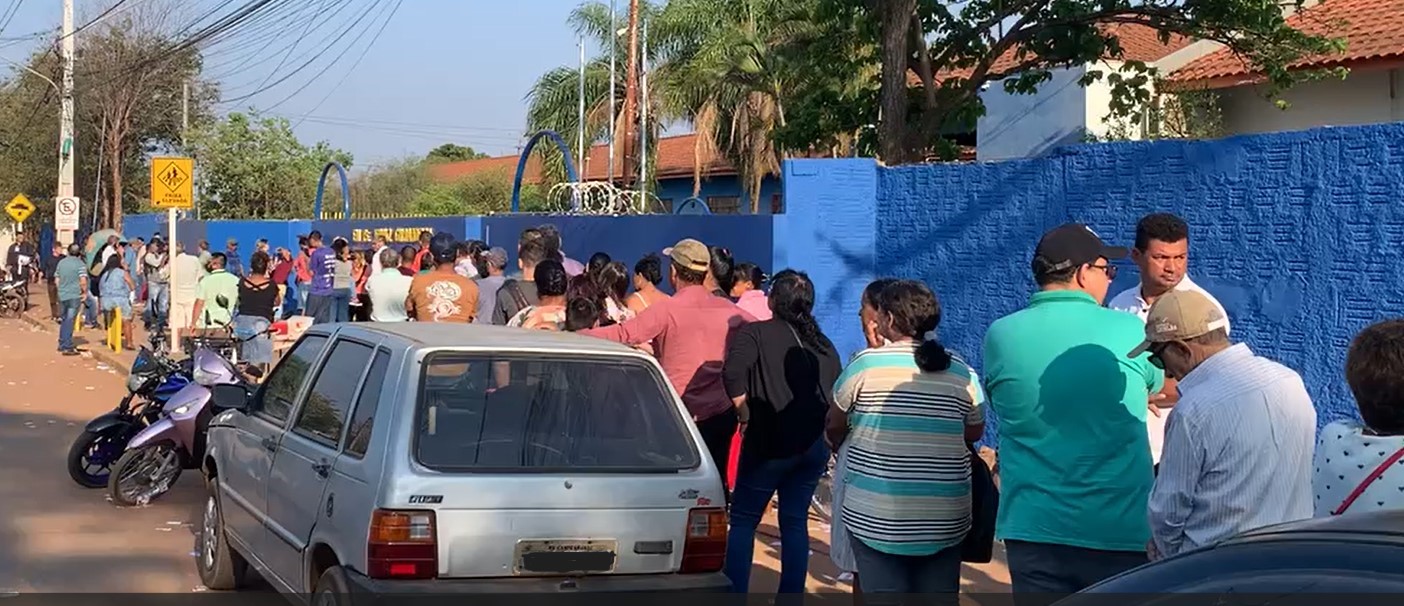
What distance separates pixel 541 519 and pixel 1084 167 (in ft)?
17.5

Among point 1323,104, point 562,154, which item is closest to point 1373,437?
point 1323,104

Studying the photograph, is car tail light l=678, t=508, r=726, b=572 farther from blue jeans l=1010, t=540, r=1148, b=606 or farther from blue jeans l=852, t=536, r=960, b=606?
blue jeans l=1010, t=540, r=1148, b=606

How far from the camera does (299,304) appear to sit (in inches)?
866

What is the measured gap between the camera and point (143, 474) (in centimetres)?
978

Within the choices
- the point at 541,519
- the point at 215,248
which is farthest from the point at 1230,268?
the point at 215,248

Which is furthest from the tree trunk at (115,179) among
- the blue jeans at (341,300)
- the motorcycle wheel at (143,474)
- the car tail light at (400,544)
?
the car tail light at (400,544)

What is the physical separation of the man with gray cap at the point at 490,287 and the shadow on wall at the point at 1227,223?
2.96 m

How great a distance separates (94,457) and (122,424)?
35cm

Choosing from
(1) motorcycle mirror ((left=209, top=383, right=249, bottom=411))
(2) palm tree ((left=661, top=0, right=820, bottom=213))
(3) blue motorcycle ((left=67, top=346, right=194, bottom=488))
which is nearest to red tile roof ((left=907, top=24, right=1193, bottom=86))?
(2) palm tree ((left=661, top=0, right=820, bottom=213))

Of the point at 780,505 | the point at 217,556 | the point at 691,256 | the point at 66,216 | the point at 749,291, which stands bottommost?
the point at 217,556

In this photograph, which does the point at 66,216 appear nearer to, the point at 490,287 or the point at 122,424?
the point at 122,424

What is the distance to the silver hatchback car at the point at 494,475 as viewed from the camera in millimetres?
5039

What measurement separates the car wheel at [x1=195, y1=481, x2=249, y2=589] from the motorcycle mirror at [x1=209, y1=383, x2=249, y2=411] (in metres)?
0.64

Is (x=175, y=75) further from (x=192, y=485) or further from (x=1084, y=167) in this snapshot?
(x=1084, y=167)
